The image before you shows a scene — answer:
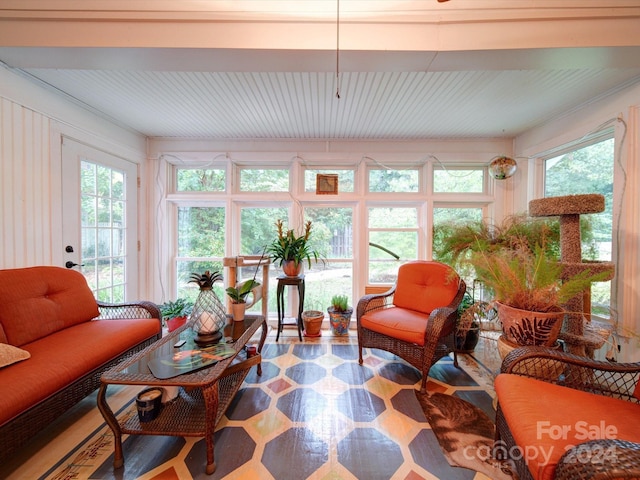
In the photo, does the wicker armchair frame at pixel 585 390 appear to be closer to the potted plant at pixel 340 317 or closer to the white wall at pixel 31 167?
the potted plant at pixel 340 317

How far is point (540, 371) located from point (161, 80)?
321 cm

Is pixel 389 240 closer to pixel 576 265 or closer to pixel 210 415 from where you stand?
pixel 576 265

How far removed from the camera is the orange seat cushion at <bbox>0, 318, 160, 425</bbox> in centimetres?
112

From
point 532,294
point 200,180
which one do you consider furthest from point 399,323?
point 200,180

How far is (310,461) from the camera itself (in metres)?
1.27

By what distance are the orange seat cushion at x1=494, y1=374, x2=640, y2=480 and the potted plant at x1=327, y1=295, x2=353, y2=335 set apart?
176 cm

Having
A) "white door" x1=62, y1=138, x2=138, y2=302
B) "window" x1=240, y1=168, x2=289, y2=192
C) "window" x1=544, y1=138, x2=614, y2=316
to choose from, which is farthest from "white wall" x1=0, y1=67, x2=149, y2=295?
"window" x1=544, y1=138, x2=614, y2=316

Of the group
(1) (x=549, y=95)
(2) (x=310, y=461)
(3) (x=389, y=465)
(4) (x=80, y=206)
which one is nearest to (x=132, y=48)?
(4) (x=80, y=206)

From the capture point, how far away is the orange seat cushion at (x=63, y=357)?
1.12m

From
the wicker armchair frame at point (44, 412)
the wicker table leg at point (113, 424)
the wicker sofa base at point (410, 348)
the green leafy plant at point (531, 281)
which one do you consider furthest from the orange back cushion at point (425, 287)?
the wicker armchair frame at point (44, 412)

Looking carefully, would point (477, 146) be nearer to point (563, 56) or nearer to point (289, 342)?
point (563, 56)

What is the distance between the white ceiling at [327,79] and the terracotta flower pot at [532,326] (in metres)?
1.54

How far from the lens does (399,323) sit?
1974 millimetres

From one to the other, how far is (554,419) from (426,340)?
2.85 ft
